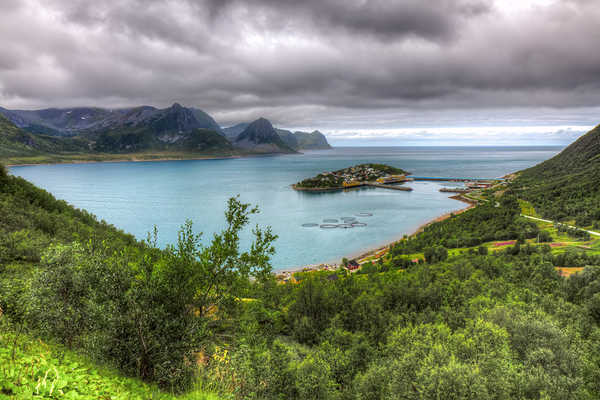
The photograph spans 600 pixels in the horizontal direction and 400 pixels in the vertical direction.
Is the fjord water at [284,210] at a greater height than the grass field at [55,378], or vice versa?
the grass field at [55,378]

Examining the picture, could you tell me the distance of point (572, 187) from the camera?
283 ft

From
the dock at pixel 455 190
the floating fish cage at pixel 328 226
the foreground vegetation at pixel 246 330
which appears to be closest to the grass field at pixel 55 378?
the foreground vegetation at pixel 246 330

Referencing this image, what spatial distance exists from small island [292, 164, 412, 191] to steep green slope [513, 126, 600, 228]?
2188 inches

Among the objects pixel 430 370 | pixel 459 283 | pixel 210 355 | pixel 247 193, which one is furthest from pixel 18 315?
pixel 247 193

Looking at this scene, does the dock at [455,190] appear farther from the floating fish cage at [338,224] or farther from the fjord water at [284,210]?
the floating fish cage at [338,224]

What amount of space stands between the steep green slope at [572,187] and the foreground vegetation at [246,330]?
163 feet

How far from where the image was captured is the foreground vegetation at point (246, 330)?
9305 mm

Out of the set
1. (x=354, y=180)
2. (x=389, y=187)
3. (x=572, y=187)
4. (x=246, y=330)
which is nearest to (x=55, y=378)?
(x=246, y=330)

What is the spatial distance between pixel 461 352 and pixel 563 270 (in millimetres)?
35121

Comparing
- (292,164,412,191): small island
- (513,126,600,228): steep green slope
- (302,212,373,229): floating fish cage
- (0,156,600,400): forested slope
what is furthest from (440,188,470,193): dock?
(0,156,600,400): forested slope

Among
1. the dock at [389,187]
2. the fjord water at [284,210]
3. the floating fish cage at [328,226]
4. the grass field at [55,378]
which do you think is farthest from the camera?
the dock at [389,187]

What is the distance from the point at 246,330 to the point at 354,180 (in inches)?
6073

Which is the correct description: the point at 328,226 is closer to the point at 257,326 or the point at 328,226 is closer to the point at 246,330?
the point at 257,326

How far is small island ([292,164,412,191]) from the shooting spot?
477ft
